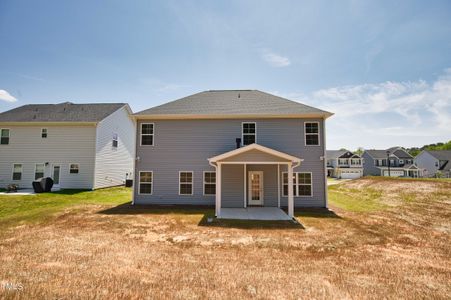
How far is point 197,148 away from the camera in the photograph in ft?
45.3

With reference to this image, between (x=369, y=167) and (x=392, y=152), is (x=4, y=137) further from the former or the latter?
(x=392, y=152)

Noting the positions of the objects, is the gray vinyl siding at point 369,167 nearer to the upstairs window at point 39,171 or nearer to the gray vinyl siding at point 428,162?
the gray vinyl siding at point 428,162

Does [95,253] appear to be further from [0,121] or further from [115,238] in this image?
[0,121]

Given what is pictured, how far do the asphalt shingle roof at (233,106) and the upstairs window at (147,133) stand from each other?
0.86 meters

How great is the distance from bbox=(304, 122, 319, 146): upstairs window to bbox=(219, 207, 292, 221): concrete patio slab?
15.8ft

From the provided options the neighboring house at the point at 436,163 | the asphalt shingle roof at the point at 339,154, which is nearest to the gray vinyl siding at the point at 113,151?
the asphalt shingle roof at the point at 339,154

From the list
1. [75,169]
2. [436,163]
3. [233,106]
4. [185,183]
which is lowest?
[185,183]

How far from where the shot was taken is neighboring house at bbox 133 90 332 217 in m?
Result: 13.3

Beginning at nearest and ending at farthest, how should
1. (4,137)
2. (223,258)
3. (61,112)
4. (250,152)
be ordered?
(223,258)
(250,152)
(4,137)
(61,112)

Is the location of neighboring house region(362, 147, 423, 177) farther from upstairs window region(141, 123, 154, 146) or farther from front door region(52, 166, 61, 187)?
front door region(52, 166, 61, 187)

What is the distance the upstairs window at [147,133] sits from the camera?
14055mm

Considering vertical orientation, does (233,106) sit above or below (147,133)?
above

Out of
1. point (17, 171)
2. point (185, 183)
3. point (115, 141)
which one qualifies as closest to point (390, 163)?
point (185, 183)

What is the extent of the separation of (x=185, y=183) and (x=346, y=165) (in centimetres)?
4925
